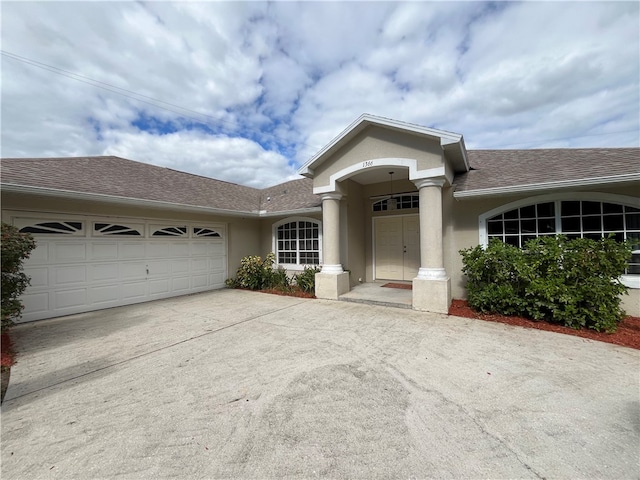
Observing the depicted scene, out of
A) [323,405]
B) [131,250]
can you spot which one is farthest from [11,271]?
[323,405]

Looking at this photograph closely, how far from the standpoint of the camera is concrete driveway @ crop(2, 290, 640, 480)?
7.33 ft

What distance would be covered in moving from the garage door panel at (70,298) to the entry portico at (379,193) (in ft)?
20.9

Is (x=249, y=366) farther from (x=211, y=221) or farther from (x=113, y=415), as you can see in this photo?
(x=211, y=221)

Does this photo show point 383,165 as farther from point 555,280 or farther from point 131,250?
point 131,250

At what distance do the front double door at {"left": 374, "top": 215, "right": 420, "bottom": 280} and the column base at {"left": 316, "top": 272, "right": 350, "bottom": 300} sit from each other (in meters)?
2.35

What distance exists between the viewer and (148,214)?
27.8ft

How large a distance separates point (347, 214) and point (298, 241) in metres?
2.76

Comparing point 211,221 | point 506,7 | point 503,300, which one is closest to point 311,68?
point 506,7

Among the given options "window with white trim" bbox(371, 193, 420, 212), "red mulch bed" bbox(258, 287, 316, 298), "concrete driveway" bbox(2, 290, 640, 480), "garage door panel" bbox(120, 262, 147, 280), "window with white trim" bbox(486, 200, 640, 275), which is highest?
"window with white trim" bbox(371, 193, 420, 212)

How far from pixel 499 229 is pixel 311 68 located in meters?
8.76

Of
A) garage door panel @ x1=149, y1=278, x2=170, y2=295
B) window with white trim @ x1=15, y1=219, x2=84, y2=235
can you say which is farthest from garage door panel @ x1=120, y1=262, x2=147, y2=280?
window with white trim @ x1=15, y1=219, x2=84, y2=235

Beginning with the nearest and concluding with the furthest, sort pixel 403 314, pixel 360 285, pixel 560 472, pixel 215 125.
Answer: pixel 560 472, pixel 403 314, pixel 360 285, pixel 215 125

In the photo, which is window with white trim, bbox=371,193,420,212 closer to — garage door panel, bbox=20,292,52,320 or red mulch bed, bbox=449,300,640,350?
red mulch bed, bbox=449,300,640,350

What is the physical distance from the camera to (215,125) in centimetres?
1436
